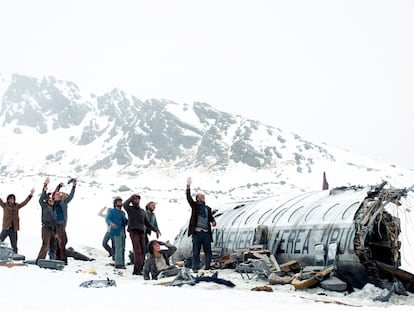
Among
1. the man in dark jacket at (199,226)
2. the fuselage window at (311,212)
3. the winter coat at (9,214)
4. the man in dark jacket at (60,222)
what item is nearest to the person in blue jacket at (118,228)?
the man in dark jacket at (60,222)

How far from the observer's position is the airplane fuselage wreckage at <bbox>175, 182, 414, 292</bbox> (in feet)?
37.1

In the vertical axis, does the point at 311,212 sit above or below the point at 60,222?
above

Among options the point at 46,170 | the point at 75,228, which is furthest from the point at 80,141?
the point at 75,228

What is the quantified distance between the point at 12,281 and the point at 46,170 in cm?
9237

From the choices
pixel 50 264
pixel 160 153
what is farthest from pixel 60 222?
pixel 160 153

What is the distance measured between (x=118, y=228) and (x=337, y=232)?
18.2ft

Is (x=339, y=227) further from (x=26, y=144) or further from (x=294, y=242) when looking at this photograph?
(x=26, y=144)

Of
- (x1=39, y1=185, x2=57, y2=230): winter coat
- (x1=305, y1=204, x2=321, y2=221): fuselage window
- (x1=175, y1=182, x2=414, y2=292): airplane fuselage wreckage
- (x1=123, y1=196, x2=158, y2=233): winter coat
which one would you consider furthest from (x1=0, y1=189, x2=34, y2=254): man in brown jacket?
(x1=305, y1=204, x2=321, y2=221): fuselage window

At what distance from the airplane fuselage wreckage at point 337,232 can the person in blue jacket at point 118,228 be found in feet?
9.79

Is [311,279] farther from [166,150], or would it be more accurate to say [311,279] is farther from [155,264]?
[166,150]

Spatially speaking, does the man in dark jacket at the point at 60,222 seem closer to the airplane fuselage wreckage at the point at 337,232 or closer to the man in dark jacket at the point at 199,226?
the man in dark jacket at the point at 199,226

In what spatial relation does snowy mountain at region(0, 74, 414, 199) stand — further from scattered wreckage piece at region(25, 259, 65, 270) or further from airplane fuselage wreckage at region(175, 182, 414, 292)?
scattered wreckage piece at region(25, 259, 65, 270)

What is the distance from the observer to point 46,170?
98.0 m

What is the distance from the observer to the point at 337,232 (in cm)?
1188
